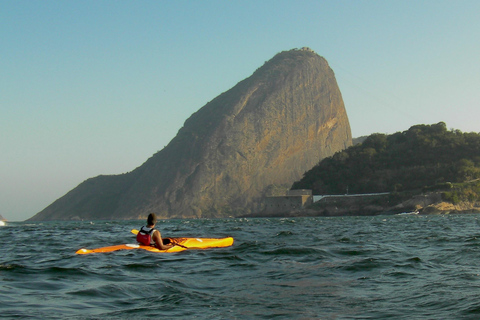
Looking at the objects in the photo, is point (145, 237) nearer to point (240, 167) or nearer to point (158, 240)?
point (158, 240)

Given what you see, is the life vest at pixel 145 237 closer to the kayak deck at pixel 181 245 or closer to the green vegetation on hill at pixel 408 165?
the kayak deck at pixel 181 245

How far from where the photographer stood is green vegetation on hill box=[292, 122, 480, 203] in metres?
103

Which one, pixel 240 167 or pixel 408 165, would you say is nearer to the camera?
pixel 408 165

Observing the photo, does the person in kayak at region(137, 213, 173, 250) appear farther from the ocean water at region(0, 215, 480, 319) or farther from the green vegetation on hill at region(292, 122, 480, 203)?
the green vegetation on hill at region(292, 122, 480, 203)

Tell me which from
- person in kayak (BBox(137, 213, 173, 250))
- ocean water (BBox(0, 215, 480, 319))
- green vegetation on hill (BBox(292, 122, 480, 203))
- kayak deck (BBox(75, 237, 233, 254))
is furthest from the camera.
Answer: green vegetation on hill (BBox(292, 122, 480, 203))

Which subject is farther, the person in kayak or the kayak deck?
the kayak deck

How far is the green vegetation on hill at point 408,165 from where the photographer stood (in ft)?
338

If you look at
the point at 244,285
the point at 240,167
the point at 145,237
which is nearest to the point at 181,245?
the point at 145,237

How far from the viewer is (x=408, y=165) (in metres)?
116

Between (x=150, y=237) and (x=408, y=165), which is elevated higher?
(x=408, y=165)

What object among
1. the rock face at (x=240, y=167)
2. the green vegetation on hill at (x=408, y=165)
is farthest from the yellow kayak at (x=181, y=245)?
the rock face at (x=240, y=167)

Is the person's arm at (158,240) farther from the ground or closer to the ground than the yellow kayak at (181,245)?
farther from the ground

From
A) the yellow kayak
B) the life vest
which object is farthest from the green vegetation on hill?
the life vest

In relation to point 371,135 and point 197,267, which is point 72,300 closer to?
point 197,267
